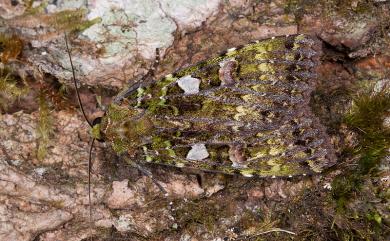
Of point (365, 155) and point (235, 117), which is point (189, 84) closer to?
point (235, 117)

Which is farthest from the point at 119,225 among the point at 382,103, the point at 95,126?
the point at 382,103

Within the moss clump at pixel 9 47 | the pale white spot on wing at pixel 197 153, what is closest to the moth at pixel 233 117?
the pale white spot on wing at pixel 197 153

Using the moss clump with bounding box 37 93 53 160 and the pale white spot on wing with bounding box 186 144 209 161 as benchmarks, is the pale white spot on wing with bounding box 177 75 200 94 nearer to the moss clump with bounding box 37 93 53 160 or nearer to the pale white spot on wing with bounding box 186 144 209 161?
the pale white spot on wing with bounding box 186 144 209 161

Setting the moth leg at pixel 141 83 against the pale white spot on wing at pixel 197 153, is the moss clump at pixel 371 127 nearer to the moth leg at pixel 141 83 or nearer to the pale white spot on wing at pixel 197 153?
the pale white spot on wing at pixel 197 153

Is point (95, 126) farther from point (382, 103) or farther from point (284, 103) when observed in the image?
point (382, 103)

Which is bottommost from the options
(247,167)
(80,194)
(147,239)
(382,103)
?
(147,239)

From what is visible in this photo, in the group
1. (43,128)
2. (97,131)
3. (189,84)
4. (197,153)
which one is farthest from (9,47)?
(197,153)
